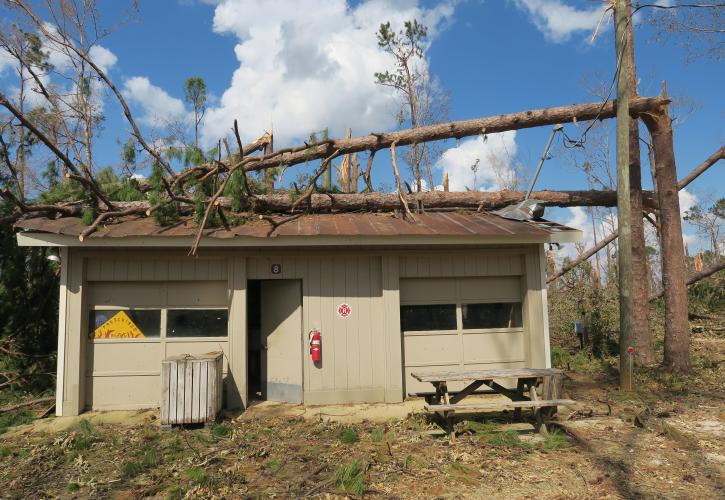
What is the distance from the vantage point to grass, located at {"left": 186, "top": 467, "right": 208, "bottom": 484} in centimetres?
498

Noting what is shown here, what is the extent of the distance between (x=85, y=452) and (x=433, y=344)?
544 cm

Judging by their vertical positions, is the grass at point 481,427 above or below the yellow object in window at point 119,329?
below

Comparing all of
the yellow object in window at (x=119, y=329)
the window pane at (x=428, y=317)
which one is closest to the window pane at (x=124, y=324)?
the yellow object in window at (x=119, y=329)

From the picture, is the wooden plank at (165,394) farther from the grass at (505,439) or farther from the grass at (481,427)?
the grass at (505,439)

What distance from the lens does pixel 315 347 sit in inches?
320

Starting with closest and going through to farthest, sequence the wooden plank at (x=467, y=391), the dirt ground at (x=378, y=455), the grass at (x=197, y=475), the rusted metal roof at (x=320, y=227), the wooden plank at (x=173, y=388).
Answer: the dirt ground at (x=378, y=455), the grass at (x=197, y=475), the wooden plank at (x=467, y=391), the wooden plank at (x=173, y=388), the rusted metal roof at (x=320, y=227)

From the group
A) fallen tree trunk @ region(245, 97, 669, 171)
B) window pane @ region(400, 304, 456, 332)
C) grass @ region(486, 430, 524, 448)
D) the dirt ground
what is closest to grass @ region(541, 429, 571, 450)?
the dirt ground

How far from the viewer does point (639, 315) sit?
10406 mm

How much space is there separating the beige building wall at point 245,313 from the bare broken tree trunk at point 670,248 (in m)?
2.87

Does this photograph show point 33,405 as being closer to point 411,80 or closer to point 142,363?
point 142,363

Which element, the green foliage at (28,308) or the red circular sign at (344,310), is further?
the green foliage at (28,308)

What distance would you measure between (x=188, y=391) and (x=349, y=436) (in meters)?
2.46

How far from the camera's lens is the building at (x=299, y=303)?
792 centimetres

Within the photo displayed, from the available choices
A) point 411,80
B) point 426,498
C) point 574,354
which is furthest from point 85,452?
point 411,80
